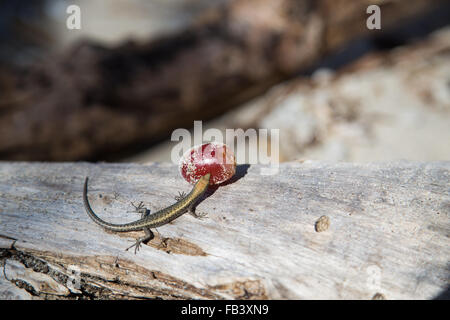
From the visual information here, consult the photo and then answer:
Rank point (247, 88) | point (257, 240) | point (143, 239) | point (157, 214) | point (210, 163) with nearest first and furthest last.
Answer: point (257, 240)
point (143, 239)
point (157, 214)
point (210, 163)
point (247, 88)

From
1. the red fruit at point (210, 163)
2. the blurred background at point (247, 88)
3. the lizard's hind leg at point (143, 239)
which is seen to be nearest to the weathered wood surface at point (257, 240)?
the lizard's hind leg at point (143, 239)

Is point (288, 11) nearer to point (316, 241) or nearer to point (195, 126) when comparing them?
point (195, 126)

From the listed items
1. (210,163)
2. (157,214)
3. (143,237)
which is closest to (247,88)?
(210,163)

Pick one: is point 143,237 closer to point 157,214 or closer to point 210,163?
point 157,214

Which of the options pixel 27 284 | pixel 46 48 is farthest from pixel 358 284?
pixel 46 48

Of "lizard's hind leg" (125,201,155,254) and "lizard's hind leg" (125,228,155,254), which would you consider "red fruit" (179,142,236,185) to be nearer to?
"lizard's hind leg" (125,201,155,254)

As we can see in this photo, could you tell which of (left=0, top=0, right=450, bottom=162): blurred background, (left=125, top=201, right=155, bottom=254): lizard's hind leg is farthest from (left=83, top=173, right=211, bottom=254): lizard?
(left=0, top=0, right=450, bottom=162): blurred background
